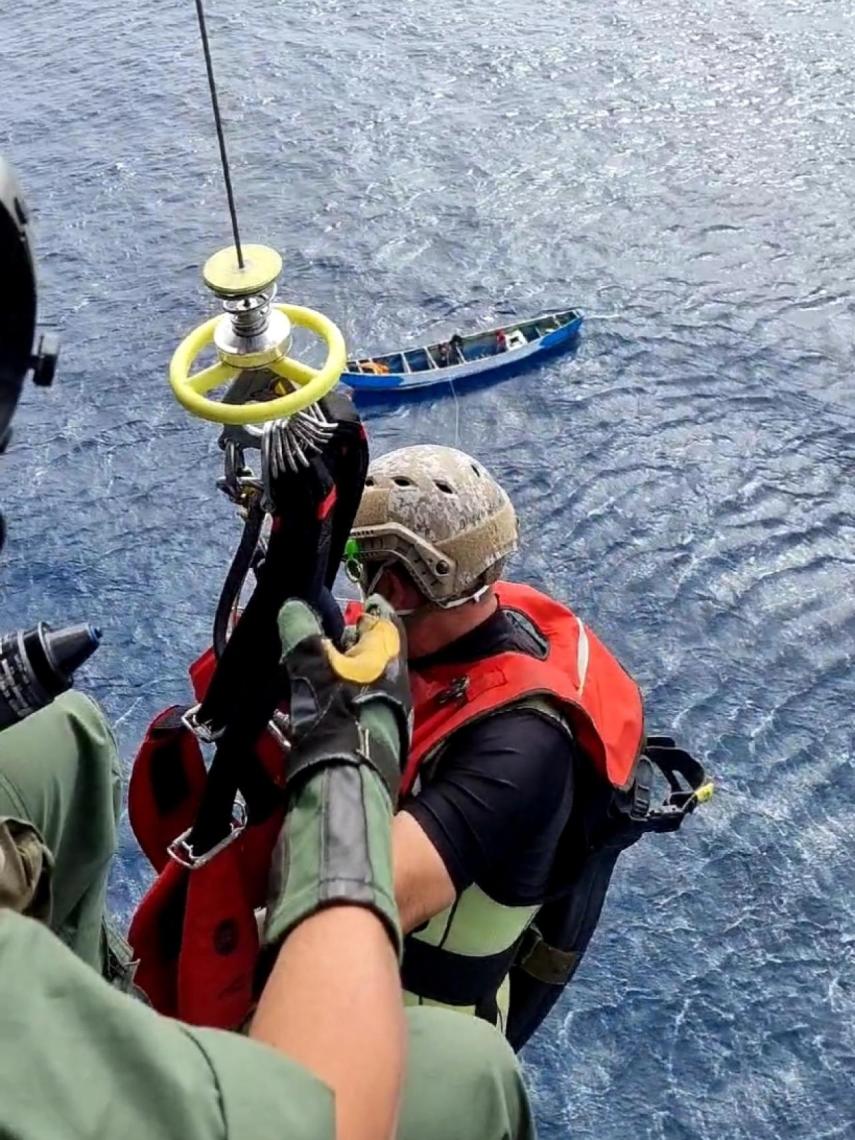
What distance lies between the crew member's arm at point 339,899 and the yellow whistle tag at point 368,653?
0.09 feet

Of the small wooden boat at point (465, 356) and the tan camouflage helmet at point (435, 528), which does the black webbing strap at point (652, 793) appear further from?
the small wooden boat at point (465, 356)

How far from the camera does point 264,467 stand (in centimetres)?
304

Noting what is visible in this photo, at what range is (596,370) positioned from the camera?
1339 cm

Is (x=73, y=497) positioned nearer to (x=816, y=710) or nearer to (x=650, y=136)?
(x=816, y=710)

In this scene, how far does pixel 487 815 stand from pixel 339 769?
3.76 ft

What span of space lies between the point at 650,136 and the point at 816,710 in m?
10.8

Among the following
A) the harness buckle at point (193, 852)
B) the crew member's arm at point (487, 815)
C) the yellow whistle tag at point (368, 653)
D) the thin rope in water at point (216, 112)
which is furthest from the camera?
the crew member's arm at point (487, 815)

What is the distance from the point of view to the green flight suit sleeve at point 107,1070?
177 cm

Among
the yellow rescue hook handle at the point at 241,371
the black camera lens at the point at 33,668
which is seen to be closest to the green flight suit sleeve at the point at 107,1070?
the black camera lens at the point at 33,668

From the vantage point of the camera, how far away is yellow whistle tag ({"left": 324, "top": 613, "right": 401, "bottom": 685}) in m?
3.02

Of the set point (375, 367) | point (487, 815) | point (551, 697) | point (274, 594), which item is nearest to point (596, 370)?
point (375, 367)

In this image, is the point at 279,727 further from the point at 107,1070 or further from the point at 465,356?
the point at 465,356

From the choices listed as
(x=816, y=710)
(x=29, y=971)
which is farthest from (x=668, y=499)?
(x=29, y=971)

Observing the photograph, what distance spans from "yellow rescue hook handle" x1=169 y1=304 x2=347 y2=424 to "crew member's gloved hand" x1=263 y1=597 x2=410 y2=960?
1.86 ft
